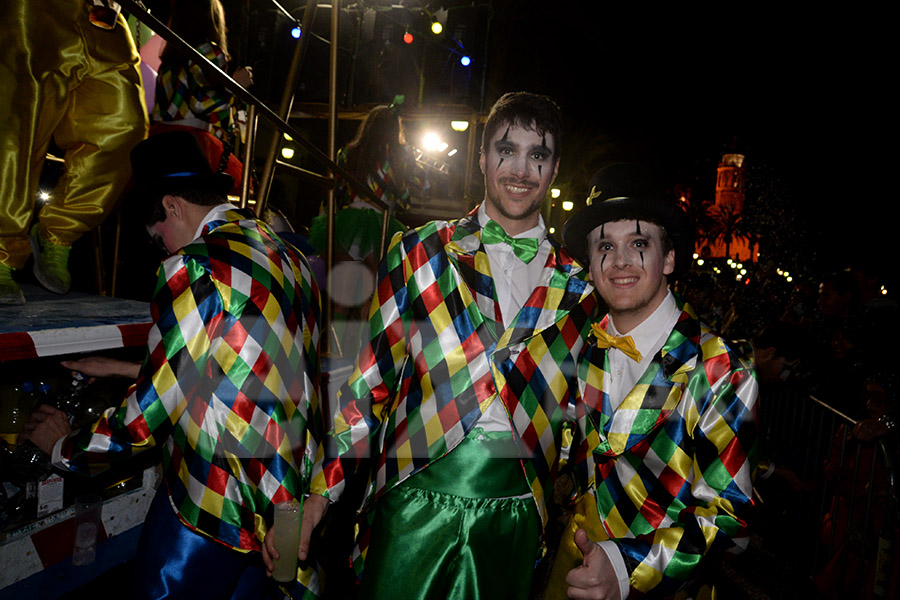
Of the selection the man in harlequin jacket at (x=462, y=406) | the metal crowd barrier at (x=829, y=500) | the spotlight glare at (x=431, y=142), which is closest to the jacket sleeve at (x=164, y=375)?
the man in harlequin jacket at (x=462, y=406)

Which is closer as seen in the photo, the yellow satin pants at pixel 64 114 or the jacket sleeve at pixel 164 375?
the jacket sleeve at pixel 164 375

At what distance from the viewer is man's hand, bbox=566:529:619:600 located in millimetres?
1581

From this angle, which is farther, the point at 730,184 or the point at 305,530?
the point at 730,184

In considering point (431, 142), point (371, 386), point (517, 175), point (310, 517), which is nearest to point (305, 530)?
point (310, 517)

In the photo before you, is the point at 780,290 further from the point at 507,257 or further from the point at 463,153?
the point at 507,257

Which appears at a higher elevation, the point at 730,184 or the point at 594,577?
the point at 730,184

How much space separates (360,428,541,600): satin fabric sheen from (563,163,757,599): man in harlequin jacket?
0.29 meters

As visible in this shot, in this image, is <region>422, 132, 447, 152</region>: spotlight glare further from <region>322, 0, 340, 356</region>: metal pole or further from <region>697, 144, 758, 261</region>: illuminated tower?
<region>697, 144, 758, 261</region>: illuminated tower

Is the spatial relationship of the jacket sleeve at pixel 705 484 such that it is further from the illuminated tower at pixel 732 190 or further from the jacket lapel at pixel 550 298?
the illuminated tower at pixel 732 190

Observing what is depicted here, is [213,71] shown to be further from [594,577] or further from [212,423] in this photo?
[594,577]

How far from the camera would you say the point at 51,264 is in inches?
93.2

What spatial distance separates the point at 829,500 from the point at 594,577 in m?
4.26

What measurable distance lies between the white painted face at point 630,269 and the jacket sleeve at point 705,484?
352mm

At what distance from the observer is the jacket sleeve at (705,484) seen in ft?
5.18
